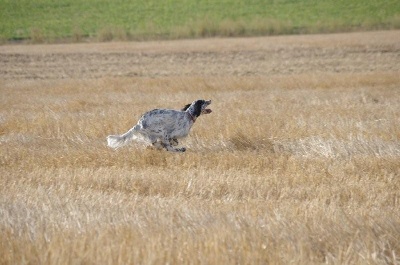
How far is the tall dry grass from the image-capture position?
5062 mm

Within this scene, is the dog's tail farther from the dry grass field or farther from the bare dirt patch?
the bare dirt patch

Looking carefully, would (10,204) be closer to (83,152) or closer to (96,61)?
(83,152)

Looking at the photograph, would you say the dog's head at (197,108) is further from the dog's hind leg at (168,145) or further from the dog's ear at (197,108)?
the dog's hind leg at (168,145)

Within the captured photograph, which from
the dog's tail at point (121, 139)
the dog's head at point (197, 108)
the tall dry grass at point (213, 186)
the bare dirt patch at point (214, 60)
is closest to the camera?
the tall dry grass at point (213, 186)

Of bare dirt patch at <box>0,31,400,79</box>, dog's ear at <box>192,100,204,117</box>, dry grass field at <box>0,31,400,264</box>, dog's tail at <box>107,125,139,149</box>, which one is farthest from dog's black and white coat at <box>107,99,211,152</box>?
bare dirt patch at <box>0,31,400,79</box>

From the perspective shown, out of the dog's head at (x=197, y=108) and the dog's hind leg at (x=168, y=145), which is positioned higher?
the dog's head at (x=197, y=108)

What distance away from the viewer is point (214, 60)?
29250 millimetres

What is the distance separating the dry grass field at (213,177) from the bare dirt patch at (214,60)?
489 centimetres

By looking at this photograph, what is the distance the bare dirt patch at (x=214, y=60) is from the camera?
25.0 meters

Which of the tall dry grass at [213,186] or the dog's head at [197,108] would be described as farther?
the dog's head at [197,108]

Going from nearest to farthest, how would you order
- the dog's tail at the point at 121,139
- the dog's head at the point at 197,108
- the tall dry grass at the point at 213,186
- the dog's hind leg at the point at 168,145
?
the tall dry grass at the point at 213,186, the dog's hind leg at the point at 168,145, the dog's tail at the point at 121,139, the dog's head at the point at 197,108

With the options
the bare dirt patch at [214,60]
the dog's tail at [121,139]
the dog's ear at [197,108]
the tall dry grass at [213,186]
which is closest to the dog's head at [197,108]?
the dog's ear at [197,108]

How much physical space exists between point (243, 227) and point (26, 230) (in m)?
1.63

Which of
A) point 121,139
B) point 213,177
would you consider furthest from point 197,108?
point 213,177
